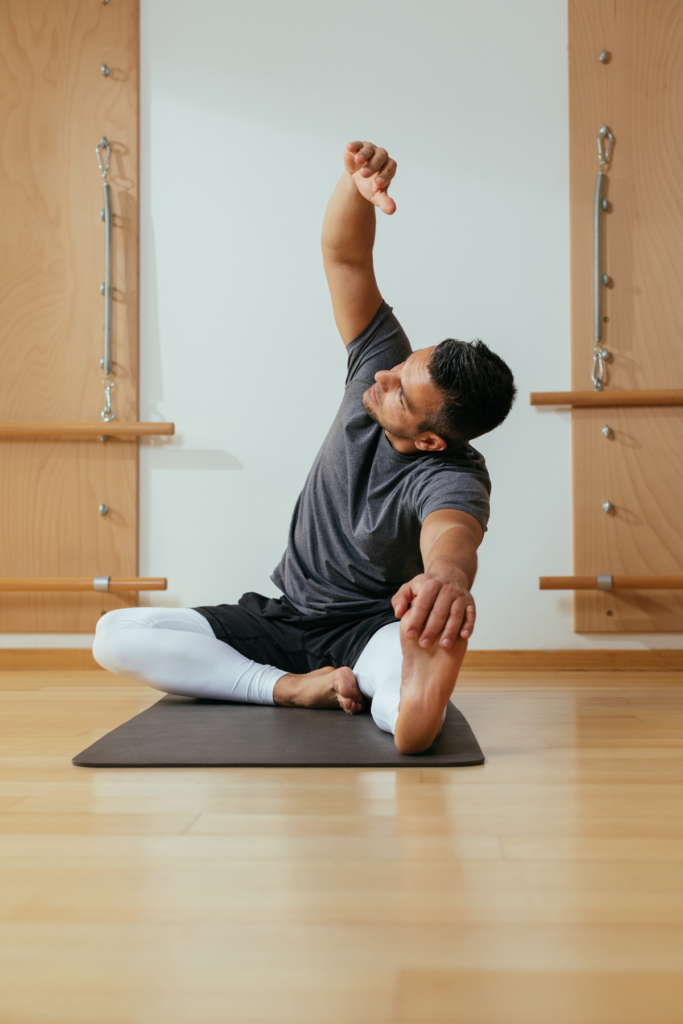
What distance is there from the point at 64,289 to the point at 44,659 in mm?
1198

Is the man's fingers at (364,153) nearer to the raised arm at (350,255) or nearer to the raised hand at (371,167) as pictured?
the raised hand at (371,167)

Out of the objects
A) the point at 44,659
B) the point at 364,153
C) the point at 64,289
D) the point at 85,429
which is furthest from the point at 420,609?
the point at 64,289

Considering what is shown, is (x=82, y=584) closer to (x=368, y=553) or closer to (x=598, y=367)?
(x=368, y=553)

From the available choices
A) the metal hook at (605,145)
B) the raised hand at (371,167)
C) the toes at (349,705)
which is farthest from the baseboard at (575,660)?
the metal hook at (605,145)

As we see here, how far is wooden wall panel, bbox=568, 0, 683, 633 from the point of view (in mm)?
2428

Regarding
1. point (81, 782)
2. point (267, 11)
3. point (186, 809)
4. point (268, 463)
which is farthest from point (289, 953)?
point (267, 11)

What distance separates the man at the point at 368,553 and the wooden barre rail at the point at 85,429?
779mm

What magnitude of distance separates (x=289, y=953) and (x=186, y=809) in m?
0.40

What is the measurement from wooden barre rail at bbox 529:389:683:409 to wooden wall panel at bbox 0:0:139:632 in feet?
4.27

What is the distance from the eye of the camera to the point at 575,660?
2422 mm

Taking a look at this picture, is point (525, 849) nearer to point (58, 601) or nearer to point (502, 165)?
point (58, 601)

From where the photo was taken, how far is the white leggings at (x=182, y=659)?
1593 mm

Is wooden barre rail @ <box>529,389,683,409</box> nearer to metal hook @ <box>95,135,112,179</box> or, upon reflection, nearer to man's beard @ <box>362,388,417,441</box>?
man's beard @ <box>362,388,417,441</box>

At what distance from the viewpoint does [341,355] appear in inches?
98.0
